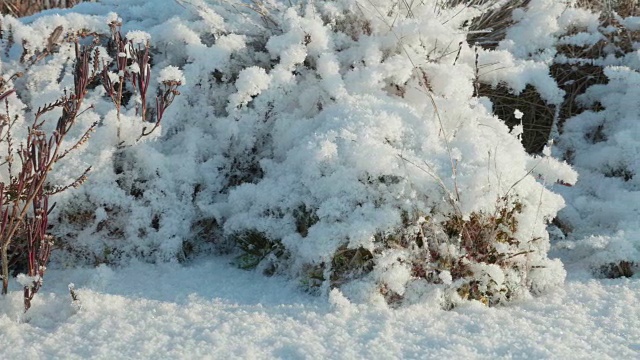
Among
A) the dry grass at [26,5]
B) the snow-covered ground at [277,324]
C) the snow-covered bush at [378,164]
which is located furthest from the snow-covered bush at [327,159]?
the dry grass at [26,5]

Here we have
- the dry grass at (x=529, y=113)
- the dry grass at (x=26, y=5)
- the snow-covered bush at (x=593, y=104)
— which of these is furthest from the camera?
the dry grass at (x=26, y=5)

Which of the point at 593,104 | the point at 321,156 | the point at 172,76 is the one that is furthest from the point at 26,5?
the point at 593,104

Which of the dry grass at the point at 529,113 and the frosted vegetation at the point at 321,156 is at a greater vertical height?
the dry grass at the point at 529,113

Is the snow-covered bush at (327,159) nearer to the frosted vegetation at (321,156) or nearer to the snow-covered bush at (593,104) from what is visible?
the frosted vegetation at (321,156)

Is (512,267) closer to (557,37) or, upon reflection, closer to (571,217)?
(571,217)

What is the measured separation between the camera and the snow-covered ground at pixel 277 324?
6.62 ft

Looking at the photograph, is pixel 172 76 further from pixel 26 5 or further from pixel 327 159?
pixel 26 5

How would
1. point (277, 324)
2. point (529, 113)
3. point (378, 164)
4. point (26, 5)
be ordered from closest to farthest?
point (277, 324), point (378, 164), point (529, 113), point (26, 5)

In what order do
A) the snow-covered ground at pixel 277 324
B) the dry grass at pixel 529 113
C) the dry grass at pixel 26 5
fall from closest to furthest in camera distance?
the snow-covered ground at pixel 277 324 → the dry grass at pixel 529 113 → the dry grass at pixel 26 5

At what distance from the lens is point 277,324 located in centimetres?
220

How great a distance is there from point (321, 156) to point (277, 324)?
2.47 feet

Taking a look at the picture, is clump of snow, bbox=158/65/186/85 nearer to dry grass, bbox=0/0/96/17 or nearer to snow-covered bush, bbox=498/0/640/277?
snow-covered bush, bbox=498/0/640/277

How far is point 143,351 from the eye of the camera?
78.0 inches

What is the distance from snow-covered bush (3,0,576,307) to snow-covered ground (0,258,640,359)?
0.42 ft
